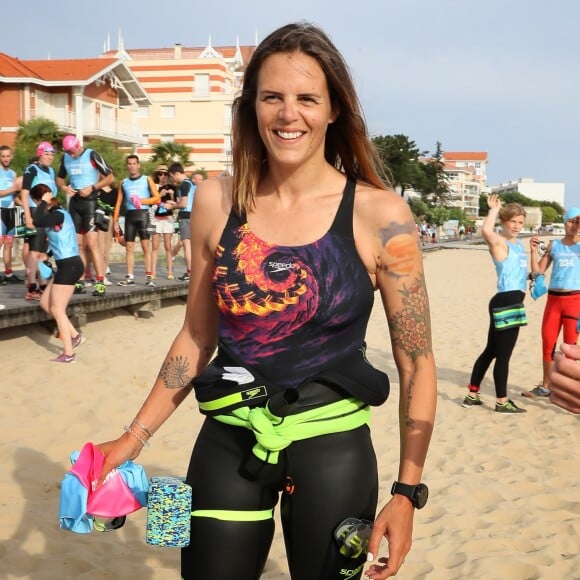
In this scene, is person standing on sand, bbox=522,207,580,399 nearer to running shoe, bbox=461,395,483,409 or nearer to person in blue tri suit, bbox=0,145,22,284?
running shoe, bbox=461,395,483,409

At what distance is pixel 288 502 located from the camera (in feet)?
7.04

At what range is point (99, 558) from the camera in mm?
4191

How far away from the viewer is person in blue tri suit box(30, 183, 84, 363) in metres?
8.27

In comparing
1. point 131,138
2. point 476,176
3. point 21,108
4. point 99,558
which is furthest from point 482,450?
point 476,176

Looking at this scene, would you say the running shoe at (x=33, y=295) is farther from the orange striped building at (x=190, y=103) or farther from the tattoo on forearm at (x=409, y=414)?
the orange striped building at (x=190, y=103)

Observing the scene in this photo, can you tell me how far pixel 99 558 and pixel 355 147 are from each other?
2.89 meters

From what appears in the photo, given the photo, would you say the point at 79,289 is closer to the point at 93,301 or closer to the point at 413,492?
the point at 93,301

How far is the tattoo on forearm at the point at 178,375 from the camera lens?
7.98 ft

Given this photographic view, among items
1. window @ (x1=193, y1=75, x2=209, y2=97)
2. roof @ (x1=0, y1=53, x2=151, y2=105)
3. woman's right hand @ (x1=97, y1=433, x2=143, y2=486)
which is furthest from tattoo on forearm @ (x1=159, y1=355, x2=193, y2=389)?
window @ (x1=193, y1=75, x2=209, y2=97)

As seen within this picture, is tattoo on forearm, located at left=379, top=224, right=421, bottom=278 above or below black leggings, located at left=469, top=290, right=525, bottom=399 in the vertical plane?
above

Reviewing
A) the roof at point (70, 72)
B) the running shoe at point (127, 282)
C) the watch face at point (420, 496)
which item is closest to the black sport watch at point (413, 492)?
the watch face at point (420, 496)

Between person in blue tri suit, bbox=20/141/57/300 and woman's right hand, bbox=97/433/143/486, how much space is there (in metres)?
7.79

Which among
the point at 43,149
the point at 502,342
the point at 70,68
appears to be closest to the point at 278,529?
the point at 502,342

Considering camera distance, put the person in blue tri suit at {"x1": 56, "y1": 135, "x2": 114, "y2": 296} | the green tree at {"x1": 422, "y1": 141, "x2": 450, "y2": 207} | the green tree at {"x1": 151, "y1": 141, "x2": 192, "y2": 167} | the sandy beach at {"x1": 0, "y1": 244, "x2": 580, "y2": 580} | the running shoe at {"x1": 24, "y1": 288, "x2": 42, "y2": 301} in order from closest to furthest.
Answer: the sandy beach at {"x1": 0, "y1": 244, "x2": 580, "y2": 580} → the running shoe at {"x1": 24, "y1": 288, "x2": 42, "y2": 301} → the person in blue tri suit at {"x1": 56, "y1": 135, "x2": 114, "y2": 296} → the green tree at {"x1": 151, "y1": 141, "x2": 192, "y2": 167} → the green tree at {"x1": 422, "y1": 141, "x2": 450, "y2": 207}
